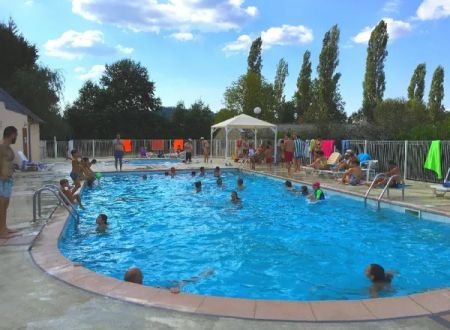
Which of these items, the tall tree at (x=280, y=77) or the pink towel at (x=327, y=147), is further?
the tall tree at (x=280, y=77)

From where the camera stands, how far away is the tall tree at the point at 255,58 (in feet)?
156

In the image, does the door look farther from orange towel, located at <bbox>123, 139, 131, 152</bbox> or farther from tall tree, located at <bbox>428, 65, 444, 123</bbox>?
tall tree, located at <bbox>428, 65, 444, 123</bbox>

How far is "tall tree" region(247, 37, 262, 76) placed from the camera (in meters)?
47.7

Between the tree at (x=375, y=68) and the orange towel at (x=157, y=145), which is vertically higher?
the tree at (x=375, y=68)

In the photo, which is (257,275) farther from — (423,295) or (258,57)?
(258,57)

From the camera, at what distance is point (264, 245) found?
8.20 m

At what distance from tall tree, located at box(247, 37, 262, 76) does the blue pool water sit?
36.6 metres

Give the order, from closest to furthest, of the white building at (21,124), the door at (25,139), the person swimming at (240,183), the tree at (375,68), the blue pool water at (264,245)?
the blue pool water at (264,245), the person swimming at (240,183), the white building at (21,124), the door at (25,139), the tree at (375,68)

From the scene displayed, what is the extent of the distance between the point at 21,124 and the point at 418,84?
42.8 m

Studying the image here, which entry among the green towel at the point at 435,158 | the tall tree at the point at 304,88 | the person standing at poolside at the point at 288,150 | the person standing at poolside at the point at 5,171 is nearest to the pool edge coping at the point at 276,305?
the person standing at poolside at the point at 5,171

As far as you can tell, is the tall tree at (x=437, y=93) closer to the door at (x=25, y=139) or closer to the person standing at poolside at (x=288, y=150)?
the person standing at poolside at (x=288, y=150)

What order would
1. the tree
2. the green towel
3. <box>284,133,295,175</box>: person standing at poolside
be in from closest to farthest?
the green towel → <box>284,133,295,175</box>: person standing at poolside → the tree

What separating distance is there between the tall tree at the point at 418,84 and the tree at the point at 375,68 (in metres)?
8.22

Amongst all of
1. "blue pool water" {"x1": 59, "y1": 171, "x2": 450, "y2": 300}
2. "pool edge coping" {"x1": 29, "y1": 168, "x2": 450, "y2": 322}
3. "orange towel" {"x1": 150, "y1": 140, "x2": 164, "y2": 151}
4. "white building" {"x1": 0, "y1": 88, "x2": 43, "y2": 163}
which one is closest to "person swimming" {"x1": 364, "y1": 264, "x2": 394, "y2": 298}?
"blue pool water" {"x1": 59, "y1": 171, "x2": 450, "y2": 300}
